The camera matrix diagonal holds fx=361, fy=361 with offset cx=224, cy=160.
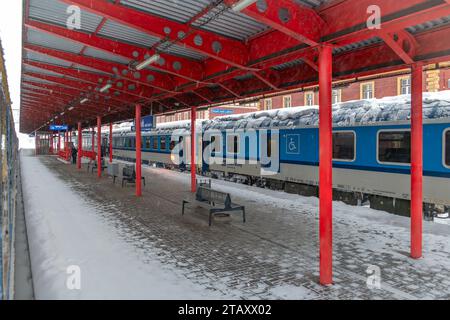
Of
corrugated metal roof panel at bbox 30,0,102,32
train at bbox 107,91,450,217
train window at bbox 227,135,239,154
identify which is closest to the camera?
corrugated metal roof panel at bbox 30,0,102,32

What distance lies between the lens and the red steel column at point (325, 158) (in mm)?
5730

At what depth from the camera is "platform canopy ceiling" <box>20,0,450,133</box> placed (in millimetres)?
5352

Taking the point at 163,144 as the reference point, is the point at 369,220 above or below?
below

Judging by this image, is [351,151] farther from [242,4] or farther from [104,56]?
[104,56]

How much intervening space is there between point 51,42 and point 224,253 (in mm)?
7135

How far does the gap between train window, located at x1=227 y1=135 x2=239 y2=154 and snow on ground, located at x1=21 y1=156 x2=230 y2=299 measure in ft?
27.8

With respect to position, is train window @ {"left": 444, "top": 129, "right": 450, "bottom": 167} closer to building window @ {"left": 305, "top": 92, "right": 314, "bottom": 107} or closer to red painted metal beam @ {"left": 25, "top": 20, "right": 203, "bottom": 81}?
red painted metal beam @ {"left": 25, "top": 20, "right": 203, "bottom": 81}

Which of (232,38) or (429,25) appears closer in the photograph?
(429,25)

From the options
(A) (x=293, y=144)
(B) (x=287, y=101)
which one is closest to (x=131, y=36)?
(A) (x=293, y=144)

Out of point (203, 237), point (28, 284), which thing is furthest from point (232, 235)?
point (28, 284)

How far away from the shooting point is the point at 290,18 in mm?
5430

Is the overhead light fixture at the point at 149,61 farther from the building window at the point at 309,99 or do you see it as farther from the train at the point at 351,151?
the building window at the point at 309,99

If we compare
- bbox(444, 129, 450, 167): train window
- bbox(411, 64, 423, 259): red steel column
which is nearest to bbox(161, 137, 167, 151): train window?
bbox(444, 129, 450, 167): train window

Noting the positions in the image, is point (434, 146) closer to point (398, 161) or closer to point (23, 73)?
point (398, 161)
